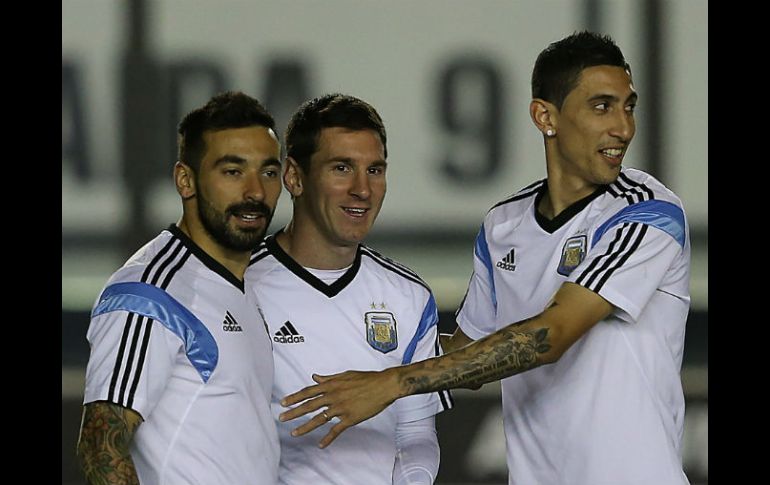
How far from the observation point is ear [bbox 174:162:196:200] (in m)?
2.63

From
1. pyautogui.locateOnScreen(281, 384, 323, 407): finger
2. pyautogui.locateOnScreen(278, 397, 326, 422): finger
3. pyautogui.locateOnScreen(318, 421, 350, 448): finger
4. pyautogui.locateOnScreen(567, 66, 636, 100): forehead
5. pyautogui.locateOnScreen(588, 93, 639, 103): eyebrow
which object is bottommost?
pyautogui.locateOnScreen(318, 421, 350, 448): finger

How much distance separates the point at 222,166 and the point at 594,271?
0.86m

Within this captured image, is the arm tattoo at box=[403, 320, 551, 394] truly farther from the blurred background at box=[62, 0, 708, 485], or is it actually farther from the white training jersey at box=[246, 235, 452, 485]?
the blurred background at box=[62, 0, 708, 485]

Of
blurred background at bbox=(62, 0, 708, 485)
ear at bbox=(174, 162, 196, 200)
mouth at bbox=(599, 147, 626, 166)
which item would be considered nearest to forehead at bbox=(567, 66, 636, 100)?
mouth at bbox=(599, 147, 626, 166)

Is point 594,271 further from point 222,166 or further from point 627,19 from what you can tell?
point 627,19

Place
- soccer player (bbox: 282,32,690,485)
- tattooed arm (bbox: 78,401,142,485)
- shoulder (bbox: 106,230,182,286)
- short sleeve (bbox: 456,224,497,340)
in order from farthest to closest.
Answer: short sleeve (bbox: 456,224,497,340) → soccer player (bbox: 282,32,690,485) → shoulder (bbox: 106,230,182,286) → tattooed arm (bbox: 78,401,142,485)

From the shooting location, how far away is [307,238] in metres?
3.09

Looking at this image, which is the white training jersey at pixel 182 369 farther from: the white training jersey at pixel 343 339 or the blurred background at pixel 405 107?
the blurred background at pixel 405 107

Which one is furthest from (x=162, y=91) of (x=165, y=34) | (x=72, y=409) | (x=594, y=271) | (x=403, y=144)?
(x=594, y=271)

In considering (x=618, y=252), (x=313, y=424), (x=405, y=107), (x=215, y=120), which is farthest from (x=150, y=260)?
(x=405, y=107)

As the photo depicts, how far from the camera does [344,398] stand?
2592mm

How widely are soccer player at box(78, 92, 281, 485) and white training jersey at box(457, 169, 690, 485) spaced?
2.20 feet

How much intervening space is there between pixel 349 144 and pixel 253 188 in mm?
475

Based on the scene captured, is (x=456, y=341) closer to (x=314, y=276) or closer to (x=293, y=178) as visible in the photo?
(x=314, y=276)
